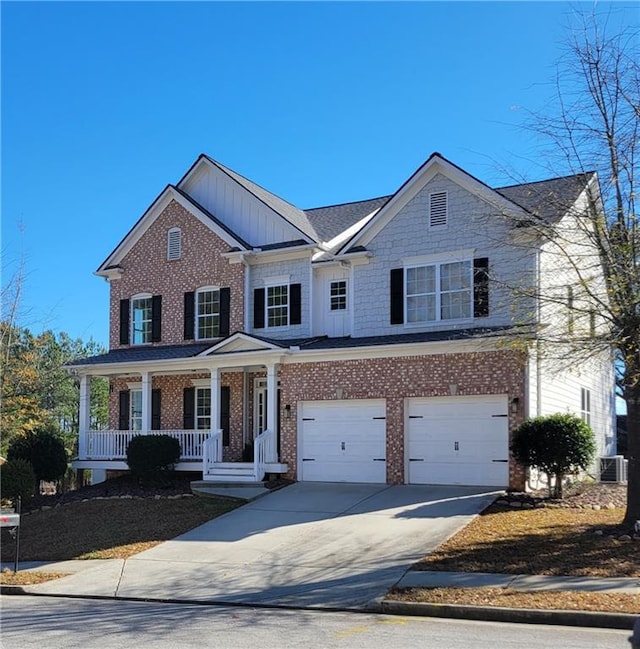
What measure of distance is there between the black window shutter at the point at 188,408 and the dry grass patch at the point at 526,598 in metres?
15.1

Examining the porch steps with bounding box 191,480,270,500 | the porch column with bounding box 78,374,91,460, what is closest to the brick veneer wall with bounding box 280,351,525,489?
the porch steps with bounding box 191,480,270,500

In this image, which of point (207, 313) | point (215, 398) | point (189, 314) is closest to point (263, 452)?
point (215, 398)

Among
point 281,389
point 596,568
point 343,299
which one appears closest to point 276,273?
point 343,299

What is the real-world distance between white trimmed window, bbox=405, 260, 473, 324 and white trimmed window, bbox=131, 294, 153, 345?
9.50 m

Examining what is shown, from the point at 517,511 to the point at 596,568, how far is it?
4883 mm

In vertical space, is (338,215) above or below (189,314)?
above

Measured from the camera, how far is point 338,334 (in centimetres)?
2388

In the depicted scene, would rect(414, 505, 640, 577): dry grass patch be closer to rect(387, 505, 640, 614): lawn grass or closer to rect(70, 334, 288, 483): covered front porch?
rect(387, 505, 640, 614): lawn grass

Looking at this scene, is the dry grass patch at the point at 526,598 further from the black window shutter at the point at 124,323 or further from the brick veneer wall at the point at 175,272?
the black window shutter at the point at 124,323

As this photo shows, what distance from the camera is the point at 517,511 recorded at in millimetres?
16875

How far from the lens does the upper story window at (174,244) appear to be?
26.8 metres

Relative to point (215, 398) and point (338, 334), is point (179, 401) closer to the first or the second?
point (215, 398)

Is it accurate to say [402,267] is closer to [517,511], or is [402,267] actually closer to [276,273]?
[276,273]

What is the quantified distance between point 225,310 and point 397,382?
280 inches
